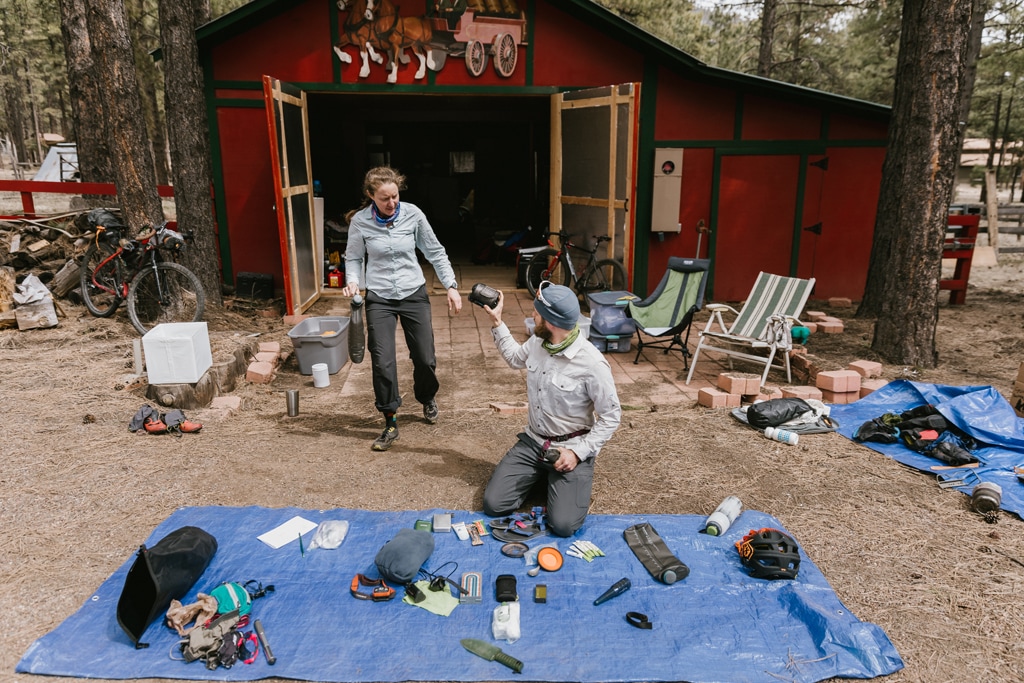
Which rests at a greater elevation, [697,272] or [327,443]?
[697,272]

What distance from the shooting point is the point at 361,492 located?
4.11 metres

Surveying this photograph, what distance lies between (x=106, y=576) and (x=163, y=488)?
880 millimetres

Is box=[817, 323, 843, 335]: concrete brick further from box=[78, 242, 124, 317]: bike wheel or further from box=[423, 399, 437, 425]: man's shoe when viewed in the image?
box=[78, 242, 124, 317]: bike wheel

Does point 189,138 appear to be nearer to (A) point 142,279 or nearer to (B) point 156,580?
(A) point 142,279

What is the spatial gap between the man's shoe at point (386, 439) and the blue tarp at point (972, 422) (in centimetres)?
328

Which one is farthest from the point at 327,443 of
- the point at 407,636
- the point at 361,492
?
the point at 407,636

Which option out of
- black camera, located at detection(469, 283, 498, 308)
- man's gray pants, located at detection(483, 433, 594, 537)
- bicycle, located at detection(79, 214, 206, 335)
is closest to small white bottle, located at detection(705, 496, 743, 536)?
man's gray pants, located at detection(483, 433, 594, 537)

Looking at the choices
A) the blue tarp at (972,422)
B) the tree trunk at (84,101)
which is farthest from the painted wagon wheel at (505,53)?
the tree trunk at (84,101)

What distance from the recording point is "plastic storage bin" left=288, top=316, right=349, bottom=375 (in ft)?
20.7

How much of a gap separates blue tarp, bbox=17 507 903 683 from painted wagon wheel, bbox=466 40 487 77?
7082 mm

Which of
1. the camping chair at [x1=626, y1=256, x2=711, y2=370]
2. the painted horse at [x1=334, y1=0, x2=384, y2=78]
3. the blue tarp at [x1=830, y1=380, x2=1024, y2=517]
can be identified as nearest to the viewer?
the blue tarp at [x1=830, y1=380, x2=1024, y2=517]

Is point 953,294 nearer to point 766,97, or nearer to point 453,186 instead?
point 766,97

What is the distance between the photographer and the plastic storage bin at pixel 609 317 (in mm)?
6949

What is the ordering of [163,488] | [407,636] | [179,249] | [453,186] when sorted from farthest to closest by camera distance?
[453,186]
[179,249]
[163,488]
[407,636]
